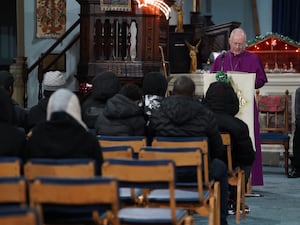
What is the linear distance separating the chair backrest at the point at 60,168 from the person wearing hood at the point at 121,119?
1.52m

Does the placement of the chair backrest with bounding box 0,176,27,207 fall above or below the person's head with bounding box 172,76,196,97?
below

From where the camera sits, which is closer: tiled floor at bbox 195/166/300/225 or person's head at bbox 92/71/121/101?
person's head at bbox 92/71/121/101

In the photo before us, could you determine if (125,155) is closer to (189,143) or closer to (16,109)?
(189,143)

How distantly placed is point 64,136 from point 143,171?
492mm

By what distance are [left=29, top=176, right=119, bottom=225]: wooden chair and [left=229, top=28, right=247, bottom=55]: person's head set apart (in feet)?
11.2

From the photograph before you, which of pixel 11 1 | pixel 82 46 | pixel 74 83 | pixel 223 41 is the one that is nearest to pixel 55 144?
pixel 82 46

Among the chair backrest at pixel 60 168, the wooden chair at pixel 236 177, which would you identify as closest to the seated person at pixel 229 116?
the wooden chair at pixel 236 177

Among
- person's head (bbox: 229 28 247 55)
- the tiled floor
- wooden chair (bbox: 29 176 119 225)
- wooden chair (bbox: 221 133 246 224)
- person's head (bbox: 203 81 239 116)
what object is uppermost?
person's head (bbox: 229 28 247 55)

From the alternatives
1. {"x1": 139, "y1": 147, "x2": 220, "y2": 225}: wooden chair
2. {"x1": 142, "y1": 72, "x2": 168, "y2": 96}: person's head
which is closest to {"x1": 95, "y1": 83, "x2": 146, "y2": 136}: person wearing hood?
{"x1": 142, "y1": 72, "x2": 168, "y2": 96}: person's head

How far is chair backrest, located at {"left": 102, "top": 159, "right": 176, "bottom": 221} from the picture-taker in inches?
146

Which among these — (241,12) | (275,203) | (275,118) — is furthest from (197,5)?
(275,203)

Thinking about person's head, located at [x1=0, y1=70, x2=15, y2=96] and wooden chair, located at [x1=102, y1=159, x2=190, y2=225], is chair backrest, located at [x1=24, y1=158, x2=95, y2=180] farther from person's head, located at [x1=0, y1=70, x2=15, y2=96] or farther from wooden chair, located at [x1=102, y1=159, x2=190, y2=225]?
person's head, located at [x1=0, y1=70, x2=15, y2=96]

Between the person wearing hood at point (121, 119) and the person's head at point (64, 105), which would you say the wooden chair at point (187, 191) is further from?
the person wearing hood at point (121, 119)

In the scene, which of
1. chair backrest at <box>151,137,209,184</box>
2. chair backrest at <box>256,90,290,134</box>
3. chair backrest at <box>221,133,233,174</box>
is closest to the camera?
chair backrest at <box>151,137,209,184</box>
